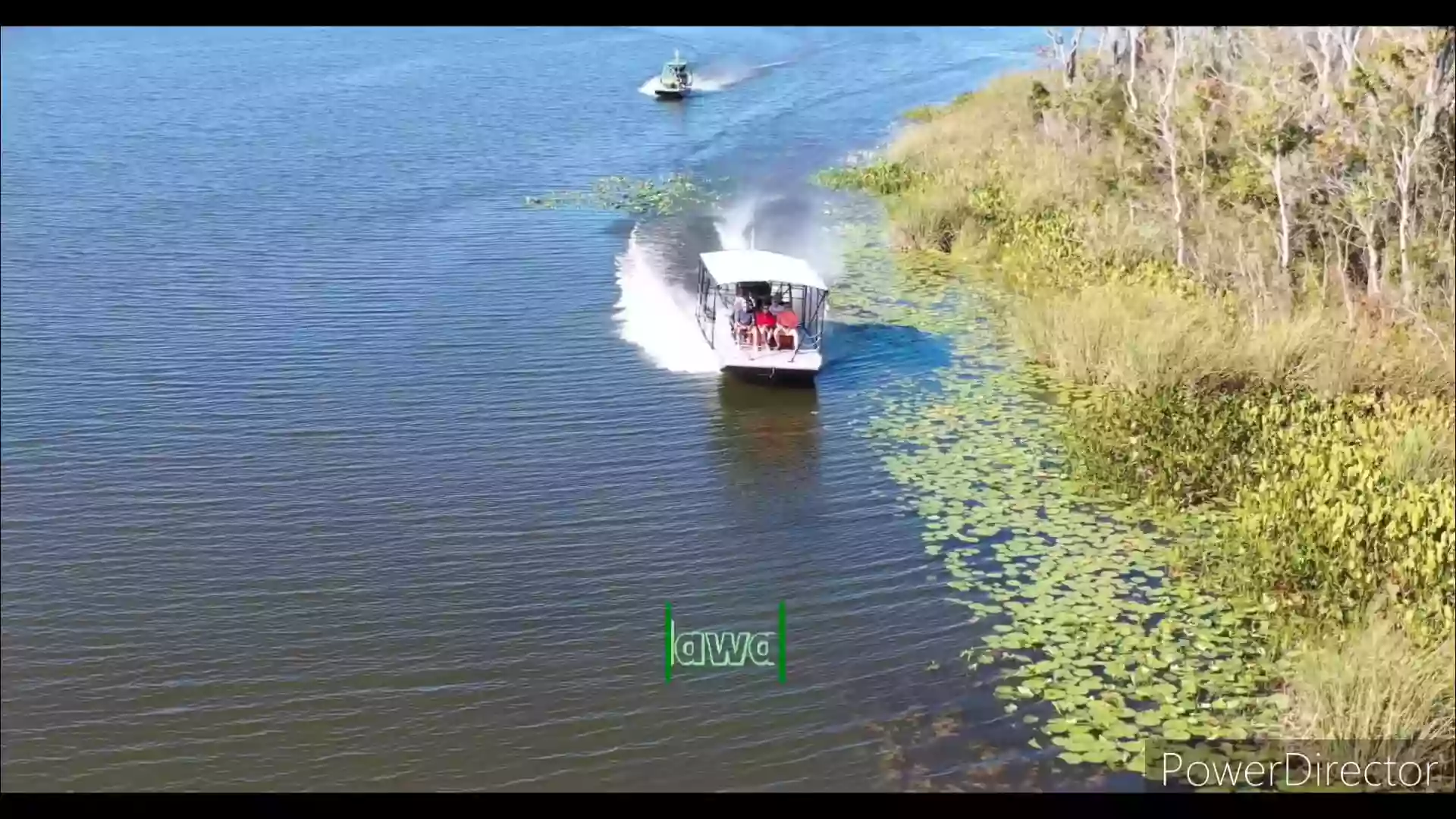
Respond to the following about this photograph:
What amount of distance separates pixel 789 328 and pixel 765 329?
14.2 inches

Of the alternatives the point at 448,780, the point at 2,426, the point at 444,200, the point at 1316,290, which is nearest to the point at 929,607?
the point at 448,780

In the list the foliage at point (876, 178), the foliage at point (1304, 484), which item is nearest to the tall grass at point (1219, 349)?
the foliage at point (1304, 484)

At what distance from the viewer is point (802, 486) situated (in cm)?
1616

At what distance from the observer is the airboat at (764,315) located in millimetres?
19328

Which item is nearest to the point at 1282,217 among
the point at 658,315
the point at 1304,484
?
the point at 1304,484

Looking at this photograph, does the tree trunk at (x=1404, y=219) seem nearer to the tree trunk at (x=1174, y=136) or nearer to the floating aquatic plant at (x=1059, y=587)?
the tree trunk at (x=1174, y=136)

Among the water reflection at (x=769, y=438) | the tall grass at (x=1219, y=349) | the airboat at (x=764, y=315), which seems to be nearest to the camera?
the tall grass at (x=1219, y=349)

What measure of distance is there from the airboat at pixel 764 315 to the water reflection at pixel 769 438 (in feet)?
1.10

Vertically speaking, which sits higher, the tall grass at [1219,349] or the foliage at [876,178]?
the foliage at [876,178]

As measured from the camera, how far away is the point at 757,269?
2052cm

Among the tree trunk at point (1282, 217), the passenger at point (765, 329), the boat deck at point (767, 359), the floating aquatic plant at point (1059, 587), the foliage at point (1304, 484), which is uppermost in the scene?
the tree trunk at point (1282, 217)

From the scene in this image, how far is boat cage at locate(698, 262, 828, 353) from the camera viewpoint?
2030cm

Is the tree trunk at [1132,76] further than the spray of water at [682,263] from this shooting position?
Yes

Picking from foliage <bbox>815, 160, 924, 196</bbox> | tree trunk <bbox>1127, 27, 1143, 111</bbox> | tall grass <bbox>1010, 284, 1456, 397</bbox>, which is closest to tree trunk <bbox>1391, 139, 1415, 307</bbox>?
tall grass <bbox>1010, 284, 1456, 397</bbox>
